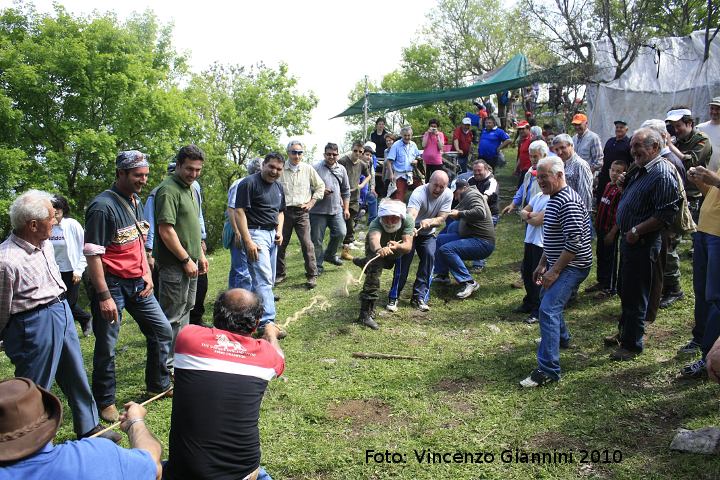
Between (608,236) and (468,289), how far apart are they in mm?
1924

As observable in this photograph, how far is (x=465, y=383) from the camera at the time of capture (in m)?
5.02

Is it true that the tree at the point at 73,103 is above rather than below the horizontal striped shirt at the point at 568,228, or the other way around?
above

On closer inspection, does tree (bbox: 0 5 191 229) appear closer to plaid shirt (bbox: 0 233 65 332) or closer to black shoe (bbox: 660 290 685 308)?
plaid shirt (bbox: 0 233 65 332)

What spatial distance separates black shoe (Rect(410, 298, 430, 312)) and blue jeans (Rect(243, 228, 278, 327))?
6.72 feet

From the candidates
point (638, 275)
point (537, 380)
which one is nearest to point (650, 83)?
point (638, 275)

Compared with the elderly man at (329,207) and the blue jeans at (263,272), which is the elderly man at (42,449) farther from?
the elderly man at (329,207)

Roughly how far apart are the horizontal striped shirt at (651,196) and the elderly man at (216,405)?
3640 mm

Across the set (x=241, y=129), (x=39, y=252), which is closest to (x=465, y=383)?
(x=39, y=252)

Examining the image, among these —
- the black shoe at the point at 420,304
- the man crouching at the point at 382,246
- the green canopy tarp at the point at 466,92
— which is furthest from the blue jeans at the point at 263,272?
the green canopy tarp at the point at 466,92

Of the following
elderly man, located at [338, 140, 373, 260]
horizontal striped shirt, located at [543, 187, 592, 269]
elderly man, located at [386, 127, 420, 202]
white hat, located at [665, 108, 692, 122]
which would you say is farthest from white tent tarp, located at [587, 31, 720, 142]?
horizontal striped shirt, located at [543, 187, 592, 269]

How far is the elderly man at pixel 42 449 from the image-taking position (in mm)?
1796

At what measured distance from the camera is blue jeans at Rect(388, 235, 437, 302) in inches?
281

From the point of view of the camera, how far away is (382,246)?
680cm

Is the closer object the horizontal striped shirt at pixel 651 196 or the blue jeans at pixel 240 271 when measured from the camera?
the horizontal striped shirt at pixel 651 196
